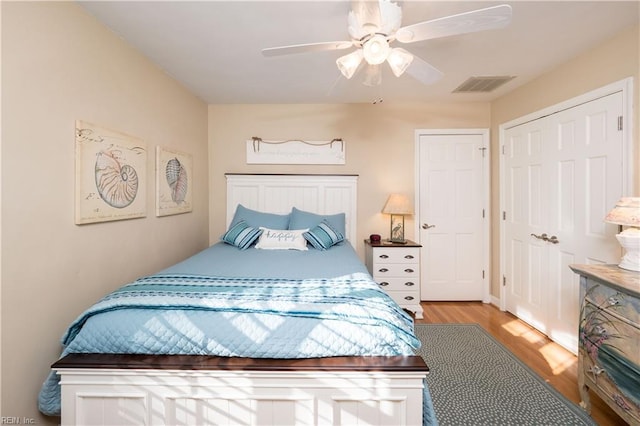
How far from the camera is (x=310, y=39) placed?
2273 mm

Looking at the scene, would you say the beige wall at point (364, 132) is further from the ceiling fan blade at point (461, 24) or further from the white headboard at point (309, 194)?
the ceiling fan blade at point (461, 24)

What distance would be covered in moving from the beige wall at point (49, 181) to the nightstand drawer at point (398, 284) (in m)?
2.39

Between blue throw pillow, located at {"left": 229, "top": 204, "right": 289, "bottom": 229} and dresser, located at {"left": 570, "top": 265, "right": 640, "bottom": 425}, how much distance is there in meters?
2.60

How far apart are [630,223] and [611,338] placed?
657 millimetres

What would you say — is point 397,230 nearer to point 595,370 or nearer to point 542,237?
point 542,237

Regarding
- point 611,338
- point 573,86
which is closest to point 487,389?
point 611,338

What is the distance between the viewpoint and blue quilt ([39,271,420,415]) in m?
1.42

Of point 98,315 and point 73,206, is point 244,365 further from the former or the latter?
point 73,206

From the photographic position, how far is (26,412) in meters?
1.54

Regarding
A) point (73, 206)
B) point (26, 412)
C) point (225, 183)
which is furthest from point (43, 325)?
point (225, 183)

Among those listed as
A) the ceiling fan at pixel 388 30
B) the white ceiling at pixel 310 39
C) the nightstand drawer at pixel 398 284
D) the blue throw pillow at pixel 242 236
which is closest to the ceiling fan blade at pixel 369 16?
the ceiling fan at pixel 388 30

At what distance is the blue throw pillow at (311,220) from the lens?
3461 millimetres

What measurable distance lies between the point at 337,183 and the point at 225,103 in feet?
5.64

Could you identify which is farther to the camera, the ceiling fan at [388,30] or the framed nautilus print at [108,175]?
the framed nautilus print at [108,175]
